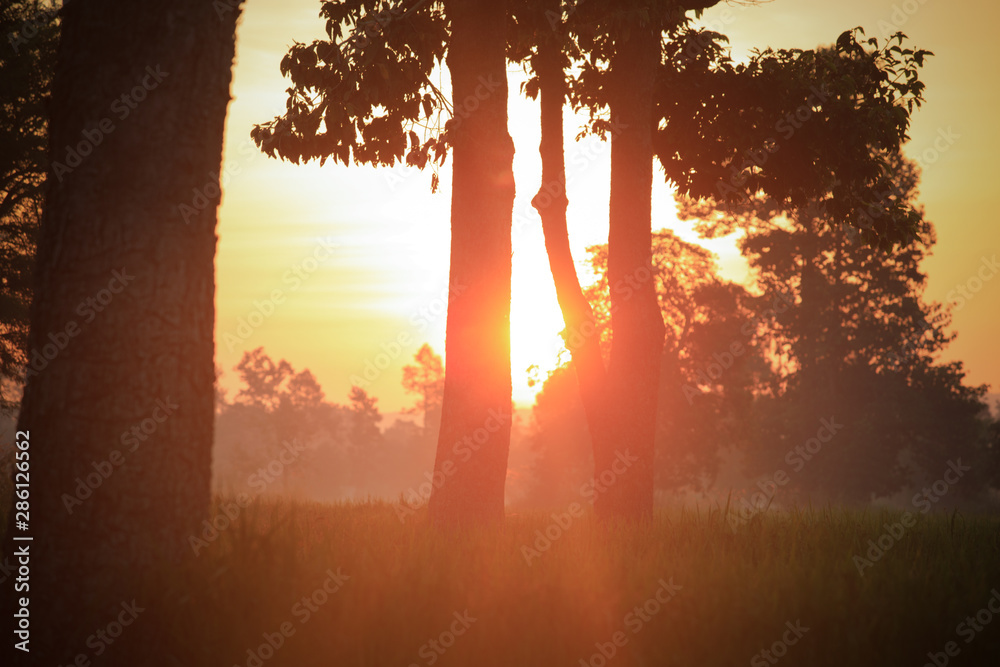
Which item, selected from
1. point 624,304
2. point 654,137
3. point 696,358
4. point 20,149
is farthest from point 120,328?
point 696,358

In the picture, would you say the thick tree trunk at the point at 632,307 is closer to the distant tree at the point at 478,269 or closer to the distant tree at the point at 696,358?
the distant tree at the point at 478,269

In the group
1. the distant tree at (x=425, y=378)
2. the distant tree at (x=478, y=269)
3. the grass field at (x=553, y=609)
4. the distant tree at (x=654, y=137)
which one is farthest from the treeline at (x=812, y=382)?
the distant tree at (x=425, y=378)

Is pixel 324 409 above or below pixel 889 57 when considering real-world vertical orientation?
below

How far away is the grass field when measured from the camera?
355cm

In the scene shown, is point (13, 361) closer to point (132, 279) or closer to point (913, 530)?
point (132, 279)

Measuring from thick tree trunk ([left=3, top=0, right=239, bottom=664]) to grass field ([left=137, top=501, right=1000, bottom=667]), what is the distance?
1.17 feet

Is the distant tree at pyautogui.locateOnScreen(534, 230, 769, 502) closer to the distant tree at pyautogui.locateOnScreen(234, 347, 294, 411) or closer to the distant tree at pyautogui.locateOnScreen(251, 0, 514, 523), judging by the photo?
the distant tree at pyautogui.locateOnScreen(251, 0, 514, 523)

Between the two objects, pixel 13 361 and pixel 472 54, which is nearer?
pixel 472 54

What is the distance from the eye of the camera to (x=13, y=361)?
20.4 m

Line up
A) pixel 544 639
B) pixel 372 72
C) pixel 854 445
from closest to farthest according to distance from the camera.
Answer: pixel 544 639
pixel 372 72
pixel 854 445

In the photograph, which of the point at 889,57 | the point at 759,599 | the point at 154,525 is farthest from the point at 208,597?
the point at 889,57

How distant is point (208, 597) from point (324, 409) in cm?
10760

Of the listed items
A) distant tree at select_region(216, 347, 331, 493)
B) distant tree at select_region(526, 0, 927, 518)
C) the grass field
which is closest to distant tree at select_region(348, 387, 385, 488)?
distant tree at select_region(216, 347, 331, 493)

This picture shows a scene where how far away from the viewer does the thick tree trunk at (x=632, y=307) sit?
9953 mm
